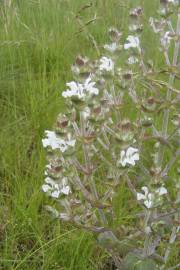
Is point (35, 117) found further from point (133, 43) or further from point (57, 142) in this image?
point (57, 142)

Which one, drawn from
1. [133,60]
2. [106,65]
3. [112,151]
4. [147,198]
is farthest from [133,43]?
[147,198]

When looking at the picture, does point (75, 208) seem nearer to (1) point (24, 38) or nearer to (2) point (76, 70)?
(2) point (76, 70)

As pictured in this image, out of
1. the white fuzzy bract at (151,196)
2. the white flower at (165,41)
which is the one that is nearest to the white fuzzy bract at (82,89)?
the white fuzzy bract at (151,196)

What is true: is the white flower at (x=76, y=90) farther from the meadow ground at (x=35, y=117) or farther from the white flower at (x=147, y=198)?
the meadow ground at (x=35, y=117)

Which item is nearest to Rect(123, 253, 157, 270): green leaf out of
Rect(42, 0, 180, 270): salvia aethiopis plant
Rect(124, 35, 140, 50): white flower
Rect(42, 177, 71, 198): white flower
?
Rect(42, 0, 180, 270): salvia aethiopis plant

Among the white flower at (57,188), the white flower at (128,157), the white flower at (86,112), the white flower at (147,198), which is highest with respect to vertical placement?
the white flower at (86,112)

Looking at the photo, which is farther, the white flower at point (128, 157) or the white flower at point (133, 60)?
the white flower at point (133, 60)

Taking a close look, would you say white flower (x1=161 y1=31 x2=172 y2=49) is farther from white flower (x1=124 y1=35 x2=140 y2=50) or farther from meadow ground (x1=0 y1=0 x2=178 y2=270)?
meadow ground (x1=0 y1=0 x2=178 y2=270)

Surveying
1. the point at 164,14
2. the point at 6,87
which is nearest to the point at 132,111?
the point at 6,87

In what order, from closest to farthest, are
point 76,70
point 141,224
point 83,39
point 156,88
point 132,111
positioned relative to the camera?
point 76,70, point 141,224, point 156,88, point 132,111, point 83,39
